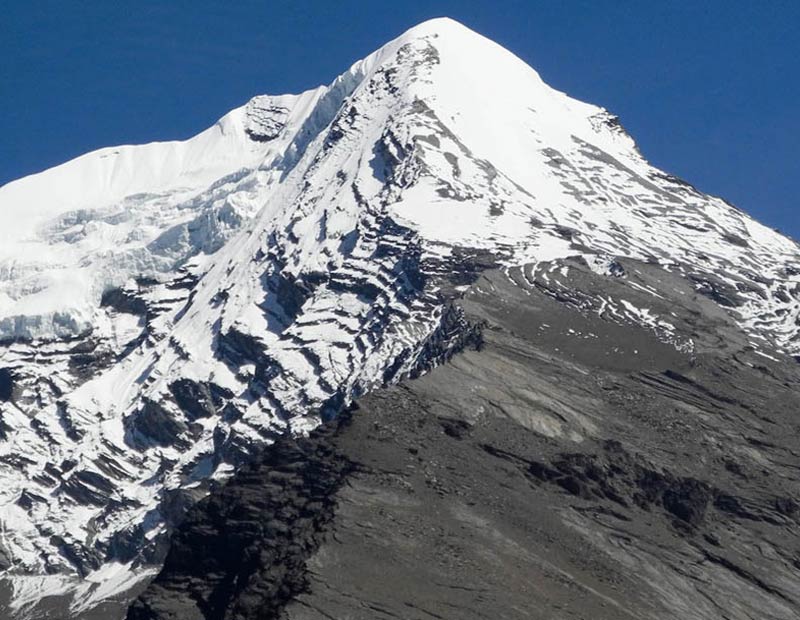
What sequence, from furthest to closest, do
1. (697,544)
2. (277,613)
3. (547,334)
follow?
(547,334)
(697,544)
(277,613)

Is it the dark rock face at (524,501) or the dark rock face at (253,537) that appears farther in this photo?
the dark rock face at (253,537)

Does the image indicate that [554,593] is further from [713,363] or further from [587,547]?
[713,363]

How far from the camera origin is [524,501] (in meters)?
144

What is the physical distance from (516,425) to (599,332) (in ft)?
95.4

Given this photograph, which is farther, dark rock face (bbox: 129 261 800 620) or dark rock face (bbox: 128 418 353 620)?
dark rock face (bbox: 128 418 353 620)

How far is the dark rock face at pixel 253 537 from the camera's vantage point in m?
133

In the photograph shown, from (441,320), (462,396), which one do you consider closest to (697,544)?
(462,396)

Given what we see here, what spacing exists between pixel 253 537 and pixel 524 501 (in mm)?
16700

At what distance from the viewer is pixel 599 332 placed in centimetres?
18350

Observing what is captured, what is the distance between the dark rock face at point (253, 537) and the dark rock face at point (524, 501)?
0.16 m

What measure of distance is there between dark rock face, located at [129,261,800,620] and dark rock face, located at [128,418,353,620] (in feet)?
0.54

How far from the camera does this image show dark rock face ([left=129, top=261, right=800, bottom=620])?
130 m

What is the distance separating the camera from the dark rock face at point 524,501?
427 ft

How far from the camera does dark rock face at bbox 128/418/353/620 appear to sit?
436 ft
